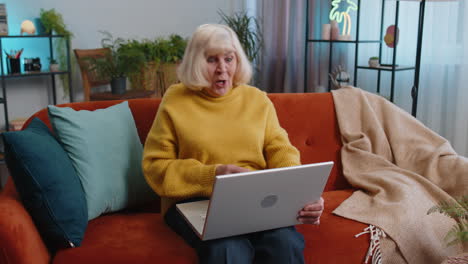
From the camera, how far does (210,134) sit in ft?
5.46

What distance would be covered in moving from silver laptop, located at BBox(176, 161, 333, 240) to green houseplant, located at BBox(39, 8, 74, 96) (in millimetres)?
2896

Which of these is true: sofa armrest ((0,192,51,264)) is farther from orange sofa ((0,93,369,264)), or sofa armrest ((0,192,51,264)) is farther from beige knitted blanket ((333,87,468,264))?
Answer: beige knitted blanket ((333,87,468,264))

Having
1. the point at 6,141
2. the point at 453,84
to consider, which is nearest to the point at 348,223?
the point at 6,141

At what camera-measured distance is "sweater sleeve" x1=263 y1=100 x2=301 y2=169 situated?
1729 millimetres

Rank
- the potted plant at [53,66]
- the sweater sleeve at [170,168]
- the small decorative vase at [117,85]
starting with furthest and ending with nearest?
the potted plant at [53,66] → the small decorative vase at [117,85] → the sweater sleeve at [170,168]

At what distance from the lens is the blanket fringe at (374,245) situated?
66.6 inches

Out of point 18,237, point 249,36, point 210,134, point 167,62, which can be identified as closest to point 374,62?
point 249,36

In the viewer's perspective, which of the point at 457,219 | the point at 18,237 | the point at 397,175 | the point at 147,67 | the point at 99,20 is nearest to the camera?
the point at 18,237

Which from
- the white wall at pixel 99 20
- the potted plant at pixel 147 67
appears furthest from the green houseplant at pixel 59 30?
the potted plant at pixel 147 67

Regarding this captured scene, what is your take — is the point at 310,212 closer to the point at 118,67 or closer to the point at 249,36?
the point at 118,67

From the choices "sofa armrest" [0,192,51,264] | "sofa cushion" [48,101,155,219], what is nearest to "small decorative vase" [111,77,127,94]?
"sofa cushion" [48,101,155,219]

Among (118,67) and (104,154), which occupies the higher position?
(118,67)

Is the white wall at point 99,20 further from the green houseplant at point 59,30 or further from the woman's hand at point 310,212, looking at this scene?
the woman's hand at point 310,212

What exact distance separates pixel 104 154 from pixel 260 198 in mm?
675
